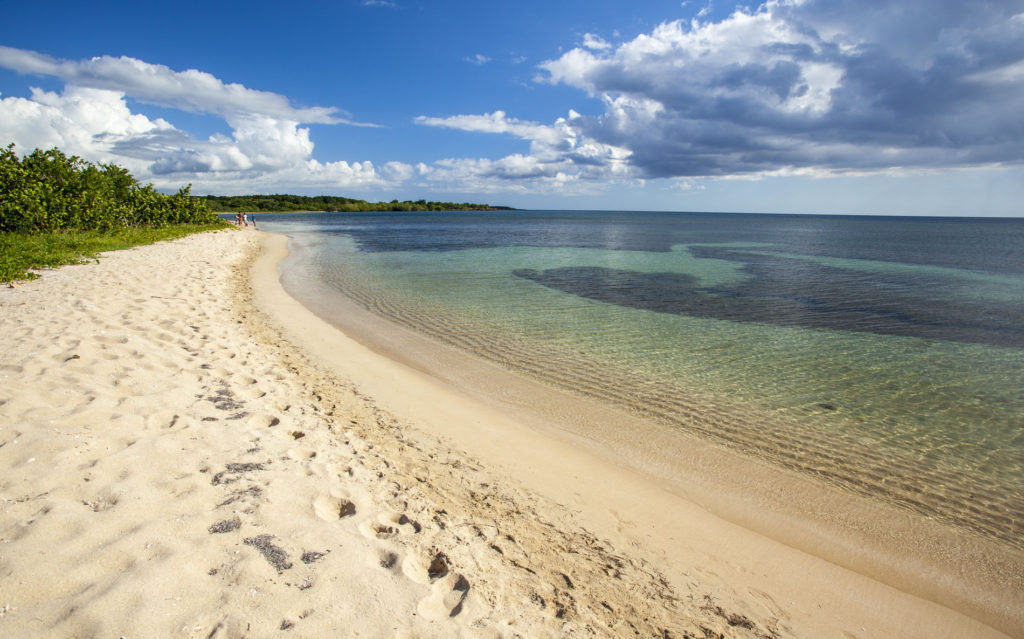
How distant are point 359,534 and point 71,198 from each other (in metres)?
34.4

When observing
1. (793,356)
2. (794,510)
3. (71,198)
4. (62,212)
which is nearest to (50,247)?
(62,212)

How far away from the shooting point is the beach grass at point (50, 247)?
1448 cm

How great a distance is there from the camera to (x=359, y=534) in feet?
13.3

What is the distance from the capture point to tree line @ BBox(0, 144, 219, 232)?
23.2 metres

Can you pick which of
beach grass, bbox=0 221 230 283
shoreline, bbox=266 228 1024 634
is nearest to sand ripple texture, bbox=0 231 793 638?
shoreline, bbox=266 228 1024 634

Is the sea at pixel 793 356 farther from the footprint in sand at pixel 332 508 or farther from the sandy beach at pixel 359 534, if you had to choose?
the footprint in sand at pixel 332 508

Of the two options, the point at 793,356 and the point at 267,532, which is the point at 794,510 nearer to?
the point at 267,532

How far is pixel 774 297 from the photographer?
20172 millimetres

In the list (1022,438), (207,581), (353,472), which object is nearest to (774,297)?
(1022,438)

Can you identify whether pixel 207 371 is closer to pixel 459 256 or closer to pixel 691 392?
pixel 691 392

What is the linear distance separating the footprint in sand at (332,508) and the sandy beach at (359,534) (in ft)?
0.10

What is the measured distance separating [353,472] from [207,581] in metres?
1.98

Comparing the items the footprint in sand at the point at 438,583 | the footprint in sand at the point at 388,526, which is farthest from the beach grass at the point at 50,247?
the footprint in sand at the point at 438,583

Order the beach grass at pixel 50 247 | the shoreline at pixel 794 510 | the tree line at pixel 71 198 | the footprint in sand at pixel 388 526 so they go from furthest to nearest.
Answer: the tree line at pixel 71 198
the beach grass at pixel 50 247
the shoreline at pixel 794 510
the footprint in sand at pixel 388 526
